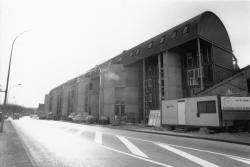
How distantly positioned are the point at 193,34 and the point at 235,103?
550 inches

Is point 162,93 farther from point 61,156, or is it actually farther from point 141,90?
point 61,156

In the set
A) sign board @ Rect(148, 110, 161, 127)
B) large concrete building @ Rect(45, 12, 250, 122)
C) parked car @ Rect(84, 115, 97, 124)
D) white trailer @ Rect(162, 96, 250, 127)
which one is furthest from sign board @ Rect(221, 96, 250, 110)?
parked car @ Rect(84, 115, 97, 124)

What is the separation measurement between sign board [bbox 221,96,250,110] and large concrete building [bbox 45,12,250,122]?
6.92 meters

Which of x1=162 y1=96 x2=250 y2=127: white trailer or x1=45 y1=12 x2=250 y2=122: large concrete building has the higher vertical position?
x1=45 y1=12 x2=250 y2=122: large concrete building

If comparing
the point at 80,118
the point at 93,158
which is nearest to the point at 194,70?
the point at 80,118

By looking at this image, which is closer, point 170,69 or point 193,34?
point 193,34

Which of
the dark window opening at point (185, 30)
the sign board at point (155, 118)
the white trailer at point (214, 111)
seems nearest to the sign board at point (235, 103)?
the white trailer at point (214, 111)

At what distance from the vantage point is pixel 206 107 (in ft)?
59.5

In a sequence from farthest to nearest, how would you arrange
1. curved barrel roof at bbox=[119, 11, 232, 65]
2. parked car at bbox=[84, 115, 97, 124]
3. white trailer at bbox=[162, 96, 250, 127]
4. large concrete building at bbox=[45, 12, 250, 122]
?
1. parked car at bbox=[84, 115, 97, 124]
2. large concrete building at bbox=[45, 12, 250, 122]
3. curved barrel roof at bbox=[119, 11, 232, 65]
4. white trailer at bbox=[162, 96, 250, 127]

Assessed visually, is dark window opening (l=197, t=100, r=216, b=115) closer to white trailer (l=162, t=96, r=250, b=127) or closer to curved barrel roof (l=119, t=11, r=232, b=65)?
white trailer (l=162, t=96, r=250, b=127)

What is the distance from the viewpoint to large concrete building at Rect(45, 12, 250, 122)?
98.5 feet

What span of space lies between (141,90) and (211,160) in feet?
114

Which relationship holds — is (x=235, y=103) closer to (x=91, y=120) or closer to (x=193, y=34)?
(x=193, y=34)

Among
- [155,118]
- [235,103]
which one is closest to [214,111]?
[235,103]
